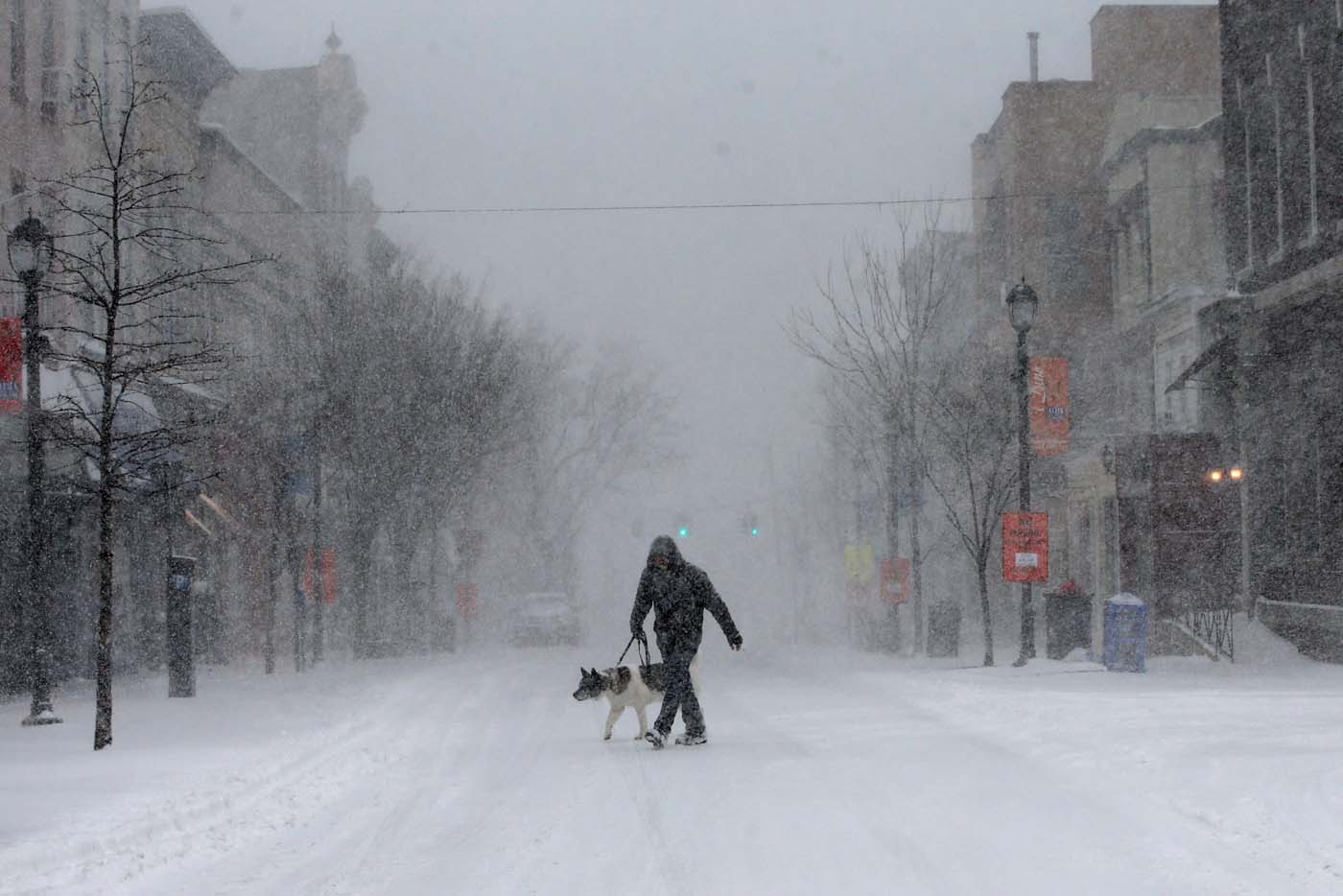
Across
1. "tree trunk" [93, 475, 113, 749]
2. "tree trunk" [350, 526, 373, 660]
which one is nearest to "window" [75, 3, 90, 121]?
"tree trunk" [350, 526, 373, 660]

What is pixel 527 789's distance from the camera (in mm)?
10781

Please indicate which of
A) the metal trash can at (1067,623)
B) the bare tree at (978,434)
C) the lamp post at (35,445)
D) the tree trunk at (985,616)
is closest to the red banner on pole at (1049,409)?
the bare tree at (978,434)

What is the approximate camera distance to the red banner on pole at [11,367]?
1830 centimetres

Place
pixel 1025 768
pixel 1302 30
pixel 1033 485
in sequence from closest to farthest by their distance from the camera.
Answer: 1. pixel 1025 768
2. pixel 1302 30
3. pixel 1033 485

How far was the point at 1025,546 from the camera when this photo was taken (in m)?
22.6

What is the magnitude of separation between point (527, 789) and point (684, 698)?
263cm

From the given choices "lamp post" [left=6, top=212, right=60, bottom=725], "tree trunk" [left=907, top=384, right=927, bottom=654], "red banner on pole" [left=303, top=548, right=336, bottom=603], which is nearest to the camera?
"lamp post" [left=6, top=212, right=60, bottom=725]

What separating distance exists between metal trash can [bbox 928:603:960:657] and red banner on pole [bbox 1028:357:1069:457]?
20.8 feet

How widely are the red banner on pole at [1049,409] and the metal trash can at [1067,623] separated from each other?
2.37 m

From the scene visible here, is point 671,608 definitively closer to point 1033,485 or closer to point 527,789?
point 527,789

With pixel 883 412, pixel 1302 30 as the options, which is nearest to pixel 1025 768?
pixel 1302 30

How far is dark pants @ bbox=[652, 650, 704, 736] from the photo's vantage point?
13008 mm

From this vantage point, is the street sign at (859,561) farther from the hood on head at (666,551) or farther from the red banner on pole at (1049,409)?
the hood on head at (666,551)

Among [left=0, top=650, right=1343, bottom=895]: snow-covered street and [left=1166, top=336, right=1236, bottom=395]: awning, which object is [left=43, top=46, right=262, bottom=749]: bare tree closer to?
[left=0, top=650, right=1343, bottom=895]: snow-covered street
